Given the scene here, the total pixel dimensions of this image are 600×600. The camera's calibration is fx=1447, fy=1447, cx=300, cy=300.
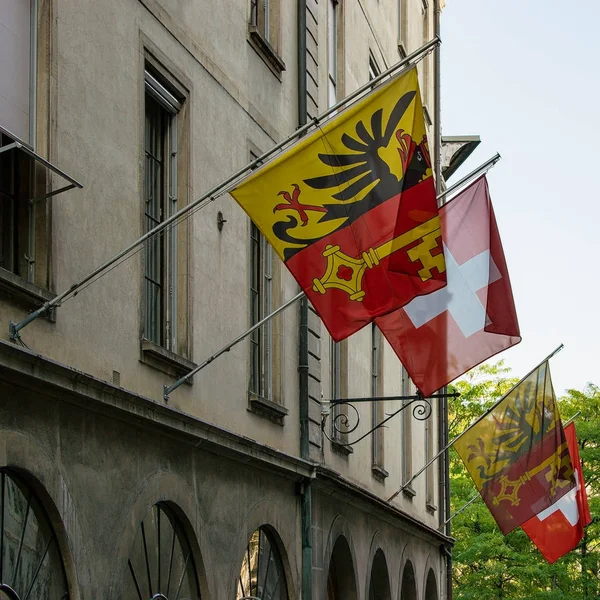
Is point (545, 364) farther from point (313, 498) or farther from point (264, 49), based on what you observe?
point (264, 49)

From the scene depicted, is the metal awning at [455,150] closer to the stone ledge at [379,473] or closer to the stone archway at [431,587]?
the stone archway at [431,587]

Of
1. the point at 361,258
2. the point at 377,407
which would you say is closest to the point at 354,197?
the point at 361,258

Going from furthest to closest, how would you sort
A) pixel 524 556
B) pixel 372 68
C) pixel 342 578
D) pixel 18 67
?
pixel 524 556
pixel 372 68
pixel 342 578
pixel 18 67

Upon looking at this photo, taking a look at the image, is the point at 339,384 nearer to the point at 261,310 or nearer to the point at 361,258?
the point at 261,310

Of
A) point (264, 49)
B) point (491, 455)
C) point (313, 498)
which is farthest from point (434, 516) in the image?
point (264, 49)

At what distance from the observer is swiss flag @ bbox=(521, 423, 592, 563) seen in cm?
2239

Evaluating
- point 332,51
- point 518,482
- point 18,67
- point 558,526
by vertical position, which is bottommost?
point 558,526

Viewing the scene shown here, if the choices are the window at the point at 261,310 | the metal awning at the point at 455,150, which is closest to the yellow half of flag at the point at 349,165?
the window at the point at 261,310

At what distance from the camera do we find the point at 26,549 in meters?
10.1

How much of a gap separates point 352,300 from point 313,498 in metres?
7.17

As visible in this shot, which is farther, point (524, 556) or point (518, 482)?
point (524, 556)

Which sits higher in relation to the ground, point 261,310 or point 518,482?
point 261,310

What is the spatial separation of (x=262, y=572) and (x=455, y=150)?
23.7 m

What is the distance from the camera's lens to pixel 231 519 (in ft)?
48.7
